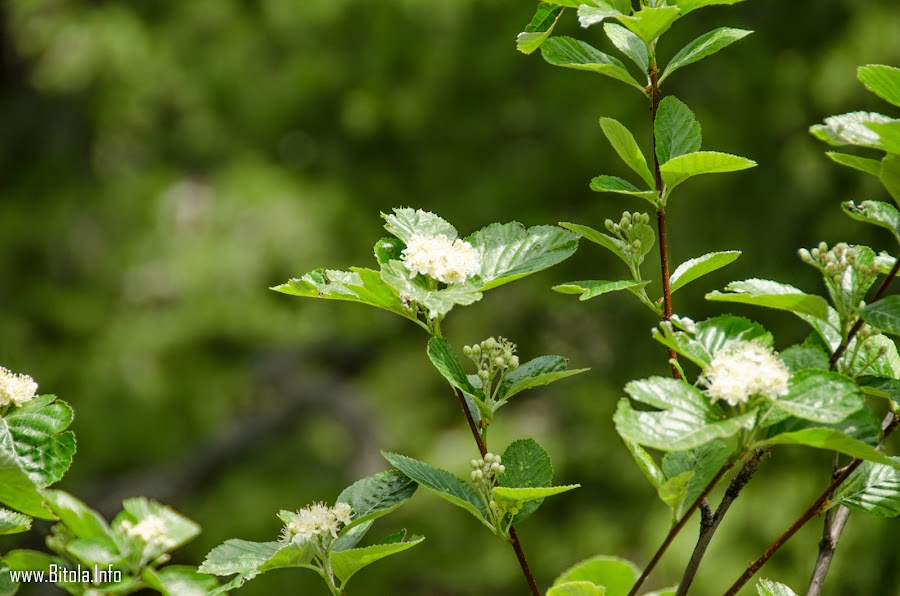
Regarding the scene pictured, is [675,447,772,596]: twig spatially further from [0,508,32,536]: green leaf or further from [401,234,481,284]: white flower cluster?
[0,508,32,536]: green leaf

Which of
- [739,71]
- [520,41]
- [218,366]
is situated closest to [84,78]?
[218,366]

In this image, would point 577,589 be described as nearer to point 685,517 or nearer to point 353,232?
point 685,517

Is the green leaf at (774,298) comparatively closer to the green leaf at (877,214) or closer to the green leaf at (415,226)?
the green leaf at (877,214)

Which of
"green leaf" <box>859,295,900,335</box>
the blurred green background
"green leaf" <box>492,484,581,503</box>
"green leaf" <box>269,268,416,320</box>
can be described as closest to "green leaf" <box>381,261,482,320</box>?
"green leaf" <box>269,268,416,320</box>

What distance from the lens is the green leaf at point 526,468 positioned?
58 cm

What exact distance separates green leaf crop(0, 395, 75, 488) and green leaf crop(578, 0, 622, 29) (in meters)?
0.41

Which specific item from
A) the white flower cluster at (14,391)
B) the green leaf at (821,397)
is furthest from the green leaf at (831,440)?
the white flower cluster at (14,391)

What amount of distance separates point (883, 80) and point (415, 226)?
0.29 metres

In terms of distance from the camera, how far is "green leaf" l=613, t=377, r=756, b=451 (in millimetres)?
425

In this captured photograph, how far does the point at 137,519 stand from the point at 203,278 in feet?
10.5

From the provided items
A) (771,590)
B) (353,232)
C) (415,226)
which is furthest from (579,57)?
(353,232)

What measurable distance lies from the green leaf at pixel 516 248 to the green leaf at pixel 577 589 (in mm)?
181

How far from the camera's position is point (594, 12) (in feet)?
1.76

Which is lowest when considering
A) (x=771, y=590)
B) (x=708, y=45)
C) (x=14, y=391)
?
(x=771, y=590)
